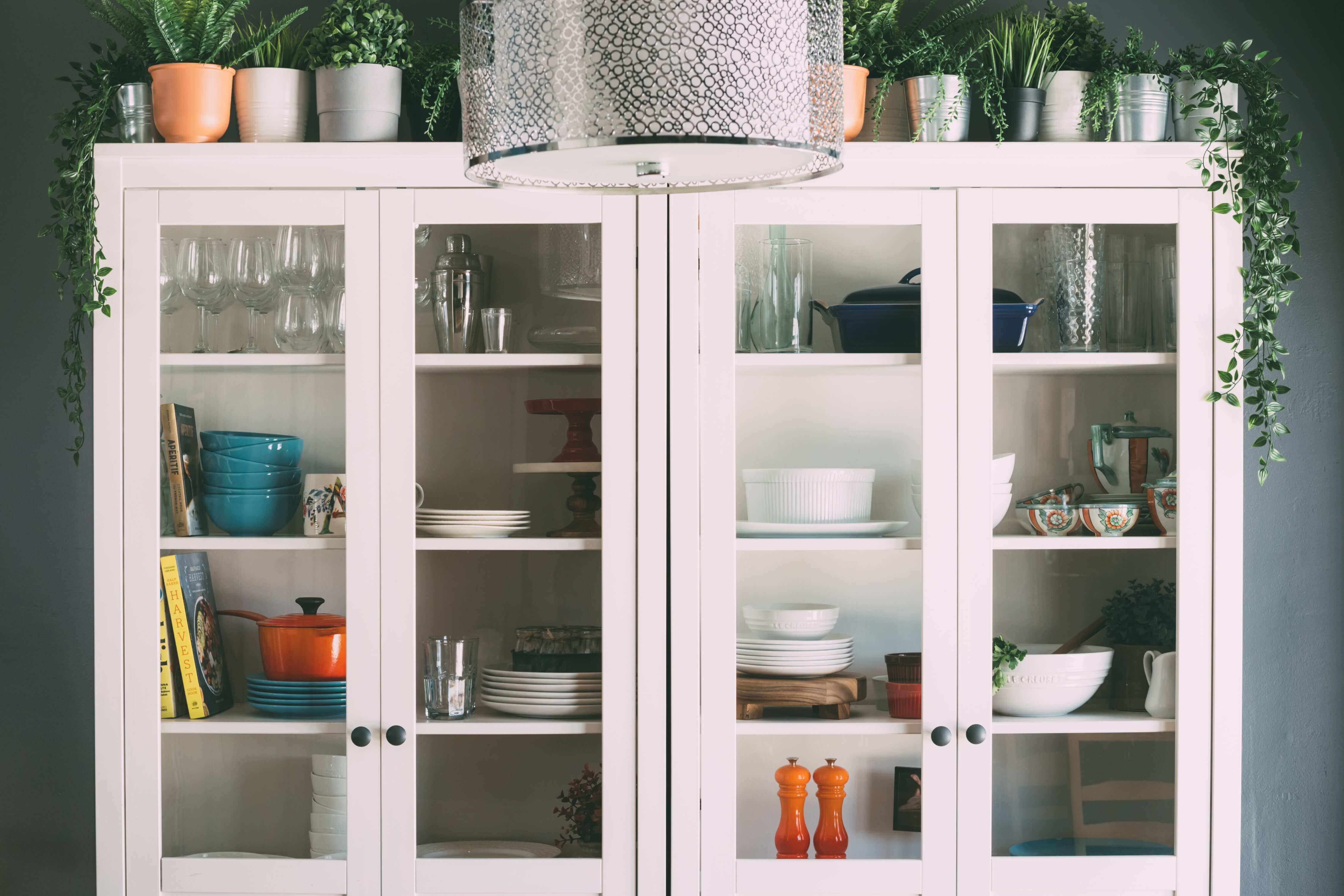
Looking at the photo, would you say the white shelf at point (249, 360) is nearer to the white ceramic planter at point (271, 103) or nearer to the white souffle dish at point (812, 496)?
the white ceramic planter at point (271, 103)

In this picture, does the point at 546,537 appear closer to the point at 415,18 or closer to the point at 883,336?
the point at 883,336

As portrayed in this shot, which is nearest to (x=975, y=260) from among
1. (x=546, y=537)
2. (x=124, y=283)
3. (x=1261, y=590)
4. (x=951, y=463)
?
(x=951, y=463)

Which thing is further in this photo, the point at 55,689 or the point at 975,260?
the point at 55,689

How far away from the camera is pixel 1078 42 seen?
1.85m

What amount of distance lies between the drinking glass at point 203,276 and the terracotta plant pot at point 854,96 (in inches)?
42.0

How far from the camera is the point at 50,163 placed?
224 centimetres

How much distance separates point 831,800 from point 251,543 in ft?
3.53

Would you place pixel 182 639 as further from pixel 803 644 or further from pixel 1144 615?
pixel 1144 615

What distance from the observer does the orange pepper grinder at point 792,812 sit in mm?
1799

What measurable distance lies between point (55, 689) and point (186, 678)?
626 millimetres

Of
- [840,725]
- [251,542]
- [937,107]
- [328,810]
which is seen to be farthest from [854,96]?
[328,810]

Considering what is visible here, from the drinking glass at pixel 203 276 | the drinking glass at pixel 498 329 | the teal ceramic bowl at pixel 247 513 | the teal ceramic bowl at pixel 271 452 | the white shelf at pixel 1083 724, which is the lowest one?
the white shelf at pixel 1083 724

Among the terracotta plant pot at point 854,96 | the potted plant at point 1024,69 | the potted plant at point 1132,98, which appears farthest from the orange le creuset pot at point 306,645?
the potted plant at point 1132,98

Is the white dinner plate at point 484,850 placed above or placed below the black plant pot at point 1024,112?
below
